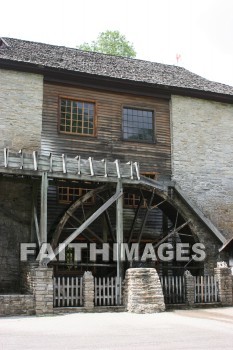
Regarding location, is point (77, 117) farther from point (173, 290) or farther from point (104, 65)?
point (173, 290)

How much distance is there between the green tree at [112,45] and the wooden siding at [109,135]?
14.3 meters

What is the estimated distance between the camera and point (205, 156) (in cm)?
2041

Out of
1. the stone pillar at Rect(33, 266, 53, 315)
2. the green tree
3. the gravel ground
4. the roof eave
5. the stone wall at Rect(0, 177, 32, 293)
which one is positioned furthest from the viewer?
the green tree

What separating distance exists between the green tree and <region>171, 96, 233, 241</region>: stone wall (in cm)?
1391

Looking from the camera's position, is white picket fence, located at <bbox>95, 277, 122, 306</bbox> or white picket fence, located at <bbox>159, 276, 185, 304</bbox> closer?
white picket fence, located at <bbox>95, 277, 122, 306</bbox>

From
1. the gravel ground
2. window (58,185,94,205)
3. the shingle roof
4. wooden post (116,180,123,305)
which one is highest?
the shingle roof

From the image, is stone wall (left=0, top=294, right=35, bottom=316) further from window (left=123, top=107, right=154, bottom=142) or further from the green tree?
the green tree

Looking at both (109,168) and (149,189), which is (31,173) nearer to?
(109,168)

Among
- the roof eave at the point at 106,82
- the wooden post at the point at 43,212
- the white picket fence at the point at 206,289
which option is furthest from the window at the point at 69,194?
the white picket fence at the point at 206,289

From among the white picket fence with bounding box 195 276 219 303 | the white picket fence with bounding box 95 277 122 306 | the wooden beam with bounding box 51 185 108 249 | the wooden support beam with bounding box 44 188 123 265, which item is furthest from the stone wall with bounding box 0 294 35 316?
the white picket fence with bounding box 195 276 219 303

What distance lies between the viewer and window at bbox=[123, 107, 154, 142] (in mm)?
19484

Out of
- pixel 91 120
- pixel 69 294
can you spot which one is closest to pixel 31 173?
pixel 69 294

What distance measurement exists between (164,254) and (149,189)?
305 centimetres

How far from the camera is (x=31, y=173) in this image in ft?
48.1
